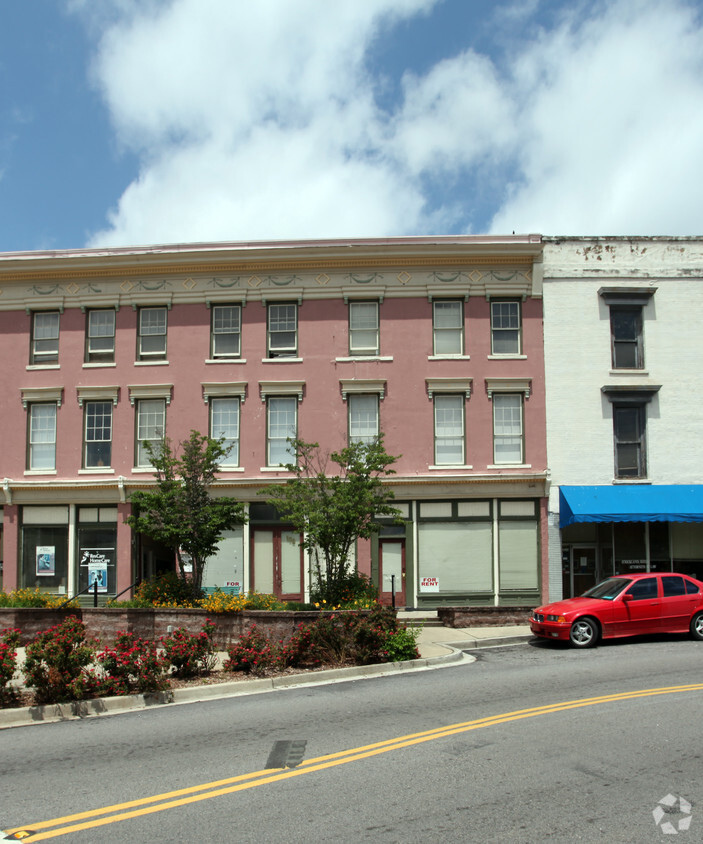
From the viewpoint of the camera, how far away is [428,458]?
23219 mm

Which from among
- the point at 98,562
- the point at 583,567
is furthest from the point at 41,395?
the point at 583,567

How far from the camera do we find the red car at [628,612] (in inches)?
611

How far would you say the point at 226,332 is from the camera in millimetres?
23984

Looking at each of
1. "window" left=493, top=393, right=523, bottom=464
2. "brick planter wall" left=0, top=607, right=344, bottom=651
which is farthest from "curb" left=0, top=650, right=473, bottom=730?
"window" left=493, top=393, right=523, bottom=464

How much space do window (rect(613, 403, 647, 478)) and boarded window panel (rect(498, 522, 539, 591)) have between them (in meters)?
3.11

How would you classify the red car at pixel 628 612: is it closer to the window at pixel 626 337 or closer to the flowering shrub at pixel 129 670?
the flowering shrub at pixel 129 670

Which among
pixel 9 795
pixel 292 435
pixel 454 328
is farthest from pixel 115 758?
pixel 454 328

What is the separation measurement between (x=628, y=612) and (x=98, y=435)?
15.7m

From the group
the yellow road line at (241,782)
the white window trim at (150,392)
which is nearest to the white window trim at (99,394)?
the white window trim at (150,392)

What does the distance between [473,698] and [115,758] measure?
4951 mm

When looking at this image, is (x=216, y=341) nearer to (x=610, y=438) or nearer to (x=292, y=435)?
(x=292, y=435)

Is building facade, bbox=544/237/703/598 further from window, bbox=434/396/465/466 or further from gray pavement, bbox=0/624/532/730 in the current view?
gray pavement, bbox=0/624/532/730

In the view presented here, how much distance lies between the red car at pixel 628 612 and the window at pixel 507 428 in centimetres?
732

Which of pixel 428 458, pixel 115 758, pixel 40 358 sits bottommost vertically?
pixel 115 758
